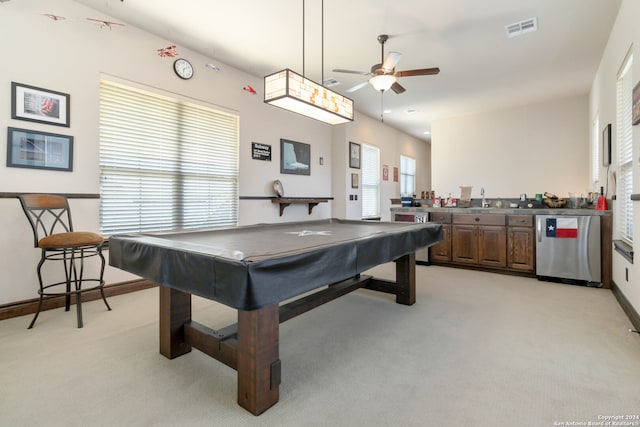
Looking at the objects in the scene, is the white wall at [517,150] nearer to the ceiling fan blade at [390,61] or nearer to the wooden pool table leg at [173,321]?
the ceiling fan blade at [390,61]

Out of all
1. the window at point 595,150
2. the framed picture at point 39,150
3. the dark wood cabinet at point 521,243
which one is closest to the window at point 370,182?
the dark wood cabinet at point 521,243

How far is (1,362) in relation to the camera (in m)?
2.01

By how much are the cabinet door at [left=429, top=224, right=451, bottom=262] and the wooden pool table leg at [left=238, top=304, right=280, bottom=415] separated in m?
3.89

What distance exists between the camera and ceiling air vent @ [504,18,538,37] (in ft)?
11.2

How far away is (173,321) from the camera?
80.2 inches

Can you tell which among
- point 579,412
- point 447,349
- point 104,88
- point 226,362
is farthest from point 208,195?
point 579,412

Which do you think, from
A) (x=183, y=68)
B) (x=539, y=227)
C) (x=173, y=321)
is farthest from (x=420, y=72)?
(x=173, y=321)

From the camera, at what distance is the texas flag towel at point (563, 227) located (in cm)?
390

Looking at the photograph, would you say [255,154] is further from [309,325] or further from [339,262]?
[339,262]

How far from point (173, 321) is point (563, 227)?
4412 millimetres

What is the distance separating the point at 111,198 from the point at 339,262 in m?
2.98

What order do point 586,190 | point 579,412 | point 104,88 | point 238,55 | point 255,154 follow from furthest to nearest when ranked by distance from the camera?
point 586,190
point 255,154
point 238,55
point 104,88
point 579,412

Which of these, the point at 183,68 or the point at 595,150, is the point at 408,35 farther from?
the point at 595,150

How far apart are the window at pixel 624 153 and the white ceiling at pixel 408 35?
0.72 meters
